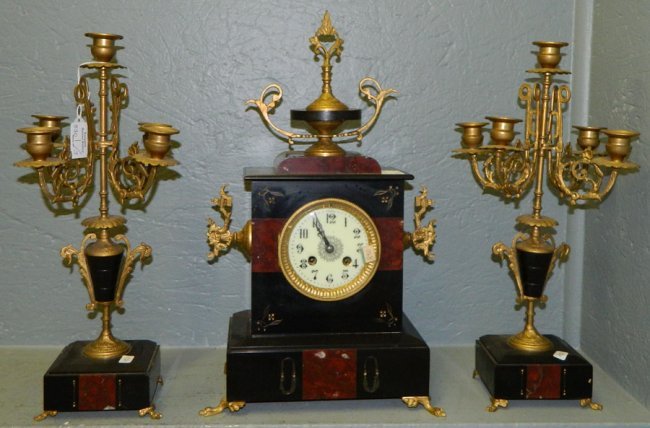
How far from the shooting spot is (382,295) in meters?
2.26

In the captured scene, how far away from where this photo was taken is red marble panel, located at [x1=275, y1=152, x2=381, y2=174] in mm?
2225

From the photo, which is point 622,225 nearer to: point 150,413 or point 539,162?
point 539,162

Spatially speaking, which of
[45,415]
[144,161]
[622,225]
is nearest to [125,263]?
[144,161]

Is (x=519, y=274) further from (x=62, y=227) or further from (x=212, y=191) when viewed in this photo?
(x=62, y=227)

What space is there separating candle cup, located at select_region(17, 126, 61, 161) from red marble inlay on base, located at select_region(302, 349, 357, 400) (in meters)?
0.88

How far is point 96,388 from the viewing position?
212 centimetres

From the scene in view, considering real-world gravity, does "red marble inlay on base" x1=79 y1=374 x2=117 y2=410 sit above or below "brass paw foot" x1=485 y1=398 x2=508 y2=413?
above

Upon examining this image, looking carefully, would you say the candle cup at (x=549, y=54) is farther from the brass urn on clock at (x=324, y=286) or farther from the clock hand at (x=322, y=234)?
the clock hand at (x=322, y=234)

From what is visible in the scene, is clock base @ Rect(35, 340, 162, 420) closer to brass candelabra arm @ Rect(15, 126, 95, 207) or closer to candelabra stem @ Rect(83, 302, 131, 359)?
candelabra stem @ Rect(83, 302, 131, 359)

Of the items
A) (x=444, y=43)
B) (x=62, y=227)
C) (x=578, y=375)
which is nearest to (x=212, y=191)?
(x=62, y=227)

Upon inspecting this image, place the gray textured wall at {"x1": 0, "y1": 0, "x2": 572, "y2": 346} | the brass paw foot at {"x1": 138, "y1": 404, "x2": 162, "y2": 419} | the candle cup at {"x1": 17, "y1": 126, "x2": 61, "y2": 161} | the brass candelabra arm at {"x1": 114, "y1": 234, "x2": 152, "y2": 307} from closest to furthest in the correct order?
the candle cup at {"x1": 17, "y1": 126, "x2": 61, "y2": 161} → the brass paw foot at {"x1": 138, "y1": 404, "x2": 162, "y2": 419} → the brass candelabra arm at {"x1": 114, "y1": 234, "x2": 152, "y2": 307} → the gray textured wall at {"x1": 0, "y1": 0, "x2": 572, "y2": 346}

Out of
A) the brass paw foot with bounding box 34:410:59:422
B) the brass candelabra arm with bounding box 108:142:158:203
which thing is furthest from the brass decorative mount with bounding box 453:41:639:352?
the brass paw foot with bounding box 34:410:59:422

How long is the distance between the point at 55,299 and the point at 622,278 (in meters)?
1.86

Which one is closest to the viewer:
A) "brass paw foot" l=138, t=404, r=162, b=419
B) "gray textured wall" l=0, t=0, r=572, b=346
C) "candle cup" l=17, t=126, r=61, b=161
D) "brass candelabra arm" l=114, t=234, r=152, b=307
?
"candle cup" l=17, t=126, r=61, b=161
